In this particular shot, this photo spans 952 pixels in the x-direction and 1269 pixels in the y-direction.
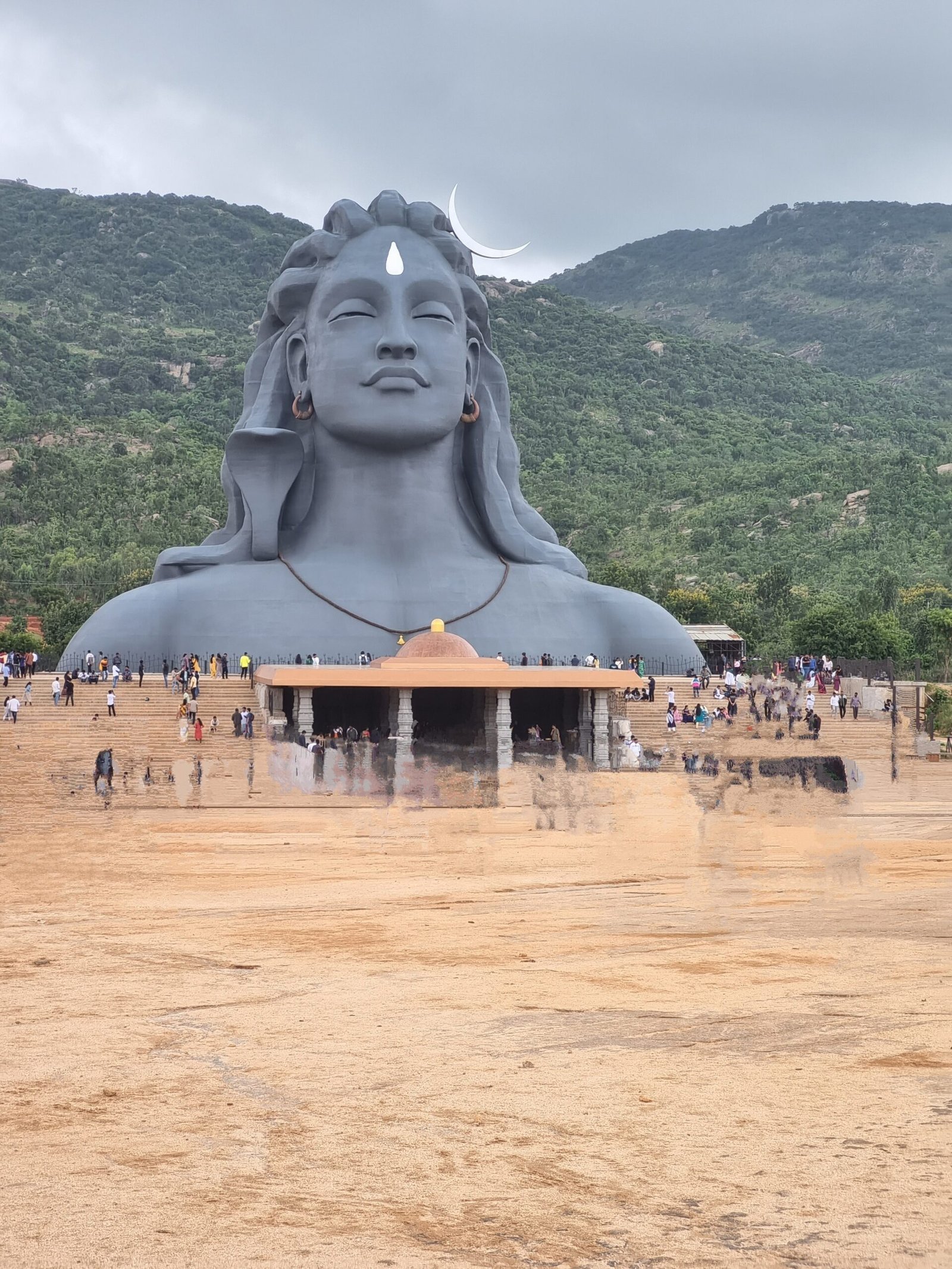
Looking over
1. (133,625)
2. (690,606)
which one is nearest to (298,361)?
(133,625)

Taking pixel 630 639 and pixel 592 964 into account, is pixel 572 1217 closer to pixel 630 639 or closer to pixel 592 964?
pixel 592 964

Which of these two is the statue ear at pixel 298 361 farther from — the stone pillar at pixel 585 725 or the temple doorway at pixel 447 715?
the stone pillar at pixel 585 725

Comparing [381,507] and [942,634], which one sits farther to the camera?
[942,634]

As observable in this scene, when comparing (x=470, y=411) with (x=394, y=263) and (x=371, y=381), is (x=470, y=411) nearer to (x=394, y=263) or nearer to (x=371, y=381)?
(x=371, y=381)

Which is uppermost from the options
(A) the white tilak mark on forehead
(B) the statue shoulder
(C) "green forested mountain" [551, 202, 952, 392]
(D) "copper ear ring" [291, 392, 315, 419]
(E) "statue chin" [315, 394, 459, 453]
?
(C) "green forested mountain" [551, 202, 952, 392]

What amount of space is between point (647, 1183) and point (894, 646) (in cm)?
3341

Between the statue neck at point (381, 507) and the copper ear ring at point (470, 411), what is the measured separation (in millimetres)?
763

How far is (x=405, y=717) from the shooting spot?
75.9 feet

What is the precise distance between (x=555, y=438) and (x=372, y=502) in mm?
47916

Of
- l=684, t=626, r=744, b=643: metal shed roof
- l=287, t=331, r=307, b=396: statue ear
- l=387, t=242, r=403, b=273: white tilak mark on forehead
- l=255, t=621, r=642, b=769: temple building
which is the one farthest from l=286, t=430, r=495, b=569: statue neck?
l=684, t=626, r=744, b=643: metal shed roof

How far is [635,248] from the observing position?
484 feet

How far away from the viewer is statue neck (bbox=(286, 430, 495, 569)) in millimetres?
28234

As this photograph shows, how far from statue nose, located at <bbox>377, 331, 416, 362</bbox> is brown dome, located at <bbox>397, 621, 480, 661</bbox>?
506cm

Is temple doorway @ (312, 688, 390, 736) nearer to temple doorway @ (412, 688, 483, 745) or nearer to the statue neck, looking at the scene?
temple doorway @ (412, 688, 483, 745)
